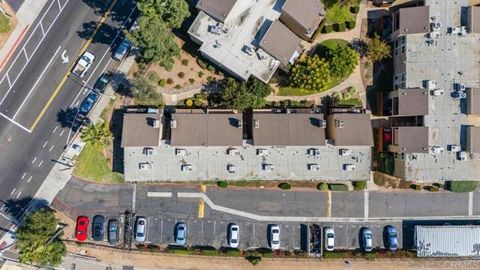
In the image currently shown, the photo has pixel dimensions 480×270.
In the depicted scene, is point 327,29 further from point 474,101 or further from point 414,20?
point 474,101

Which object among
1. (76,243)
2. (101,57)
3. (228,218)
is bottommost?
(76,243)

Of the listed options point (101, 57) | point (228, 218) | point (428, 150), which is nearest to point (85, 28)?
point (101, 57)

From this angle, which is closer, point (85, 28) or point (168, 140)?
point (168, 140)

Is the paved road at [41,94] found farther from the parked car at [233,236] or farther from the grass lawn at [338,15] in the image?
the grass lawn at [338,15]

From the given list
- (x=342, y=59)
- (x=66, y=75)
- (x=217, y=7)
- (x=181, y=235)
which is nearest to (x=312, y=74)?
(x=342, y=59)

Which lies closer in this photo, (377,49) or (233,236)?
(377,49)

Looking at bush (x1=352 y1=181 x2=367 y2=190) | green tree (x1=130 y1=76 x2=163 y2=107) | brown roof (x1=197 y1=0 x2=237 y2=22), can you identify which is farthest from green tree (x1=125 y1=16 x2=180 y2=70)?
bush (x1=352 y1=181 x2=367 y2=190)

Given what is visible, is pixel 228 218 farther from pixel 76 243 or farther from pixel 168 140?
pixel 76 243

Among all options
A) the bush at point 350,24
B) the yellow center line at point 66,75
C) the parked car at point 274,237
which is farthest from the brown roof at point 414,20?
the yellow center line at point 66,75
